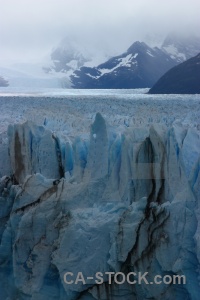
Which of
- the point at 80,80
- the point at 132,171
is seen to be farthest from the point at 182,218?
the point at 80,80

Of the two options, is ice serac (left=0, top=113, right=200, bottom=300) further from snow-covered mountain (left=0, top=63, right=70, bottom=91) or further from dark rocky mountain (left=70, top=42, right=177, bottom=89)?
snow-covered mountain (left=0, top=63, right=70, bottom=91)

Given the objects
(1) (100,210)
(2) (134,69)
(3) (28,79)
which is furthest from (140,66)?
(1) (100,210)

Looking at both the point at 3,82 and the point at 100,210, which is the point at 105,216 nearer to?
the point at 100,210

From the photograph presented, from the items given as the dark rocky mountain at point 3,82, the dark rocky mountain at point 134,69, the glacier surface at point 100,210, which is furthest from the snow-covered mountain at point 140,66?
the glacier surface at point 100,210

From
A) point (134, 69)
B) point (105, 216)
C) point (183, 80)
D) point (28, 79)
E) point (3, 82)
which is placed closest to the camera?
point (105, 216)

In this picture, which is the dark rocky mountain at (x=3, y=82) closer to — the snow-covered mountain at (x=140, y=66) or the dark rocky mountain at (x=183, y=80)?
the snow-covered mountain at (x=140, y=66)

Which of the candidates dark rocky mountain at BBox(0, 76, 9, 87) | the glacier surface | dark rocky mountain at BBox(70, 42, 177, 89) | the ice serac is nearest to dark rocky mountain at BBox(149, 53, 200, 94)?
dark rocky mountain at BBox(70, 42, 177, 89)

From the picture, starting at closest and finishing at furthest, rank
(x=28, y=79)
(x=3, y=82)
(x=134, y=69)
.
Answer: (x=134, y=69)
(x=3, y=82)
(x=28, y=79)
